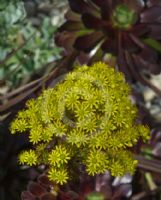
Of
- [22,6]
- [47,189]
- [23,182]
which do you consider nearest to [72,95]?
[47,189]

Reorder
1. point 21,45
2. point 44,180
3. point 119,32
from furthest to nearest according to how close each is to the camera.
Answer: point 21,45 → point 119,32 → point 44,180

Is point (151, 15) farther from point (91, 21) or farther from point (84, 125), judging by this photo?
point (84, 125)

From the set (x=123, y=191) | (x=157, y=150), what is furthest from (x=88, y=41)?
(x=123, y=191)

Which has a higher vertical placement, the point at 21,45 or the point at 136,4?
the point at 136,4

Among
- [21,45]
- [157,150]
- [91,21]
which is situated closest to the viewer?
[157,150]

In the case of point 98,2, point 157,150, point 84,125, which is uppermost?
point 84,125

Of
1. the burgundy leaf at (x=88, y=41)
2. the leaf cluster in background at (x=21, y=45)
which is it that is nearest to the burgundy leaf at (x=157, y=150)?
the burgundy leaf at (x=88, y=41)

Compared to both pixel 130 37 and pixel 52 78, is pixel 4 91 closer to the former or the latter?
pixel 52 78

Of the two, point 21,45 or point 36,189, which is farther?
point 21,45
